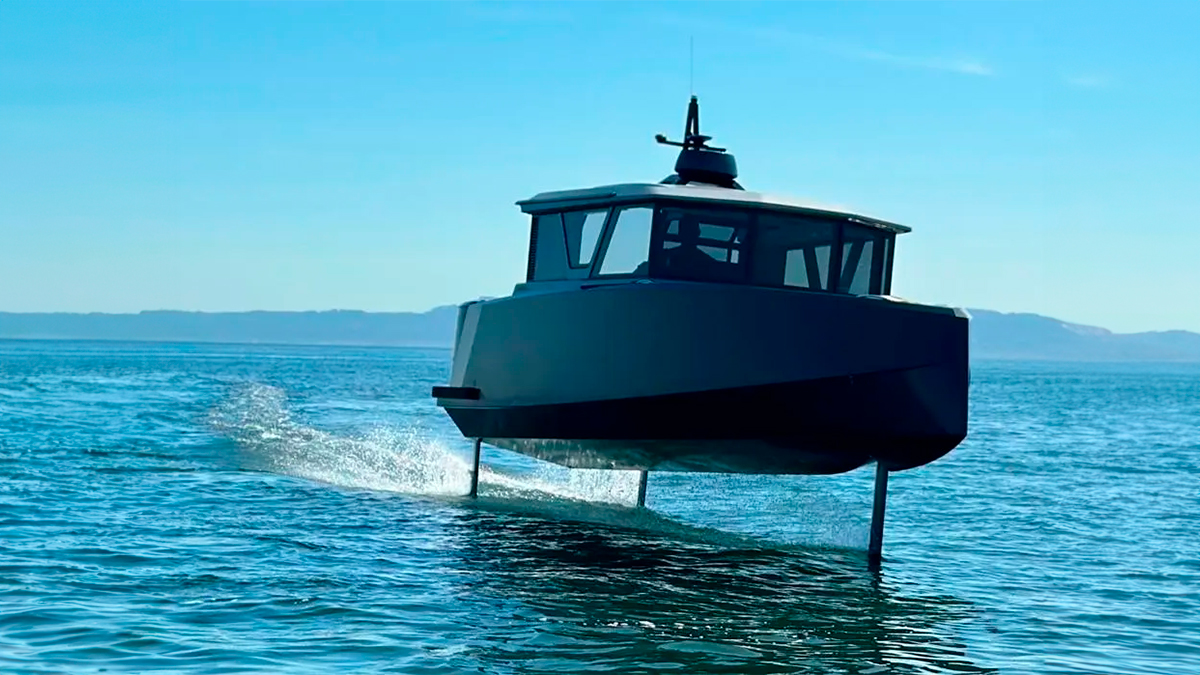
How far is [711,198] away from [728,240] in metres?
0.52

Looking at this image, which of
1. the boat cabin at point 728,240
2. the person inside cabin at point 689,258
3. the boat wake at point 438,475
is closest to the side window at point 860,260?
the boat cabin at point 728,240

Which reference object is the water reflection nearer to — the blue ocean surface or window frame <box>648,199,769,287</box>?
the blue ocean surface

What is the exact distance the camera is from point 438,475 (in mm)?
26141

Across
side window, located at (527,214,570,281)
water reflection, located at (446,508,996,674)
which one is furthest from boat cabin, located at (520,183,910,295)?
water reflection, located at (446,508,996,674)

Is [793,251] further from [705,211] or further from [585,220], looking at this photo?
[585,220]

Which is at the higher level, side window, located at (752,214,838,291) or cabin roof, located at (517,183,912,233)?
cabin roof, located at (517,183,912,233)

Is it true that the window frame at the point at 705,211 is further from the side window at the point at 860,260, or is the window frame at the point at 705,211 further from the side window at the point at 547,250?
the side window at the point at 547,250

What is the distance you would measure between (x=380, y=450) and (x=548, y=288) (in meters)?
13.9

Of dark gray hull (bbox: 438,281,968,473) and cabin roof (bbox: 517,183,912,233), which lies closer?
dark gray hull (bbox: 438,281,968,473)

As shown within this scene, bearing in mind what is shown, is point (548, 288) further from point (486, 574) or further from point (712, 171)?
point (486, 574)

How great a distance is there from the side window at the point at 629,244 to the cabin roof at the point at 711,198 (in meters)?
0.19

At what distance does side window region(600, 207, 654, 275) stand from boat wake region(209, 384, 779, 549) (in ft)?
13.8

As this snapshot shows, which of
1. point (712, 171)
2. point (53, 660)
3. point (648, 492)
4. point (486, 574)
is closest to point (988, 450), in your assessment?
point (648, 492)

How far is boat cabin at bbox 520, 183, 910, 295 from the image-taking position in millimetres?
15773
